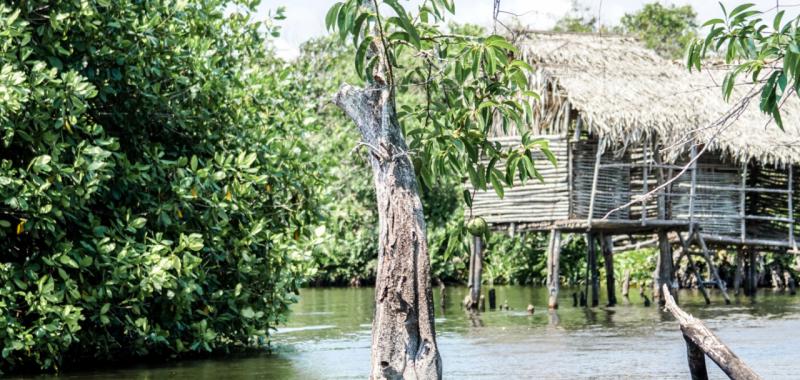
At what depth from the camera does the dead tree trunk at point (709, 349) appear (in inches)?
235

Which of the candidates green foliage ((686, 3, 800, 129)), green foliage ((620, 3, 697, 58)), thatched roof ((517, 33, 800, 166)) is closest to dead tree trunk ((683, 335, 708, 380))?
green foliage ((686, 3, 800, 129))

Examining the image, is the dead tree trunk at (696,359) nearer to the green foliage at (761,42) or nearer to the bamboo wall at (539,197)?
the green foliage at (761,42)

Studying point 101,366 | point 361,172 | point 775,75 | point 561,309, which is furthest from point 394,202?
point 361,172

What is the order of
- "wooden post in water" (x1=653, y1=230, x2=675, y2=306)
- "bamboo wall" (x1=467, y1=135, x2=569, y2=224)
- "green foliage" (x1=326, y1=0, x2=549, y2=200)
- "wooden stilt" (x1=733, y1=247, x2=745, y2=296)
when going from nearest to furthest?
"green foliage" (x1=326, y1=0, x2=549, y2=200) < "bamboo wall" (x1=467, y1=135, x2=569, y2=224) < "wooden post in water" (x1=653, y1=230, x2=675, y2=306) < "wooden stilt" (x1=733, y1=247, x2=745, y2=296)

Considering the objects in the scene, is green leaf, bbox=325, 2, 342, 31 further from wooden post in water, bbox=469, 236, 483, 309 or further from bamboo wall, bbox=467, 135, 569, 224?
wooden post in water, bbox=469, 236, 483, 309

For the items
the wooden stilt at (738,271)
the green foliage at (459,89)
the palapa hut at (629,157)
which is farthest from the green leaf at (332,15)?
the wooden stilt at (738,271)

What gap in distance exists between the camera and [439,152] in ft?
17.7

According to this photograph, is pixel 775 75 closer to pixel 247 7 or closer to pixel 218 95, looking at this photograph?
pixel 218 95

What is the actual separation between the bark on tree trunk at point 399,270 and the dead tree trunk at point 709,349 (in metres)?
1.42

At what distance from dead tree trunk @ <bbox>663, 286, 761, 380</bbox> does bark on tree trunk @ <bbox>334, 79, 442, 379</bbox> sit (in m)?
1.42

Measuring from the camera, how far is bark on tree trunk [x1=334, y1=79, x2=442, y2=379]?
6.25 metres

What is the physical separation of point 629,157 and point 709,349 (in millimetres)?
13881

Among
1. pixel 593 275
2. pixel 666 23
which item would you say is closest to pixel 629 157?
pixel 593 275

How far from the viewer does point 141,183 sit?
10.6 metres
